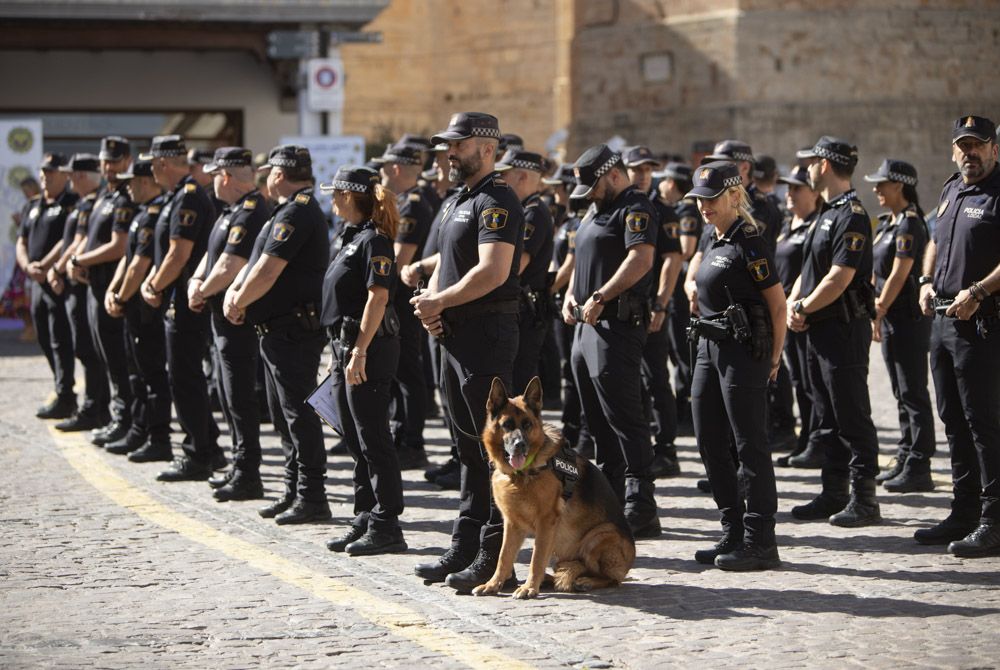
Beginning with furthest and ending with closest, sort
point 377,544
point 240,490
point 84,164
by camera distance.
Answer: point 84,164 < point 240,490 < point 377,544

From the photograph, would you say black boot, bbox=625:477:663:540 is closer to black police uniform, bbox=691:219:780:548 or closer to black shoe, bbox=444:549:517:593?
black police uniform, bbox=691:219:780:548

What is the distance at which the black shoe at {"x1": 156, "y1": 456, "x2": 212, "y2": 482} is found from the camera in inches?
397

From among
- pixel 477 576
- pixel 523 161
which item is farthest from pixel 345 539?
pixel 523 161

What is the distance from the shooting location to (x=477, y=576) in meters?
7.07

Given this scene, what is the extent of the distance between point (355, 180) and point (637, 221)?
1533mm

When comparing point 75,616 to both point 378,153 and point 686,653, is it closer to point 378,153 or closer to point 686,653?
point 686,653

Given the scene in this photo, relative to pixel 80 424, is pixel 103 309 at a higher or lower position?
higher

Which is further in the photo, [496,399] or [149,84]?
[149,84]

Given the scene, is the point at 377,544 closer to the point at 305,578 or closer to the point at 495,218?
the point at 305,578

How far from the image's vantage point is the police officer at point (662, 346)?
9.97 metres

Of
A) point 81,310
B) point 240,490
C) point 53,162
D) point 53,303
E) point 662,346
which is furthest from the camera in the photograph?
point 53,162

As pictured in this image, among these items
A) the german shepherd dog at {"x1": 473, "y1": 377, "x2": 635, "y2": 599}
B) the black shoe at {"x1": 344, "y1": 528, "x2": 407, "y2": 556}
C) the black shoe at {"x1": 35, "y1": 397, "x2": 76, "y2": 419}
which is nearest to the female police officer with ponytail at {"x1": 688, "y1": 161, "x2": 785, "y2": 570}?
the german shepherd dog at {"x1": 473, "y1": 377, "x2": 635, "y2": 599}

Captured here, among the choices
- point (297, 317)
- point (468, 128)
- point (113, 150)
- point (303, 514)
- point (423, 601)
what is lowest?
point (423, 601)

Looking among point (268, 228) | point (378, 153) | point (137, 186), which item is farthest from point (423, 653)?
point (378, 153)
